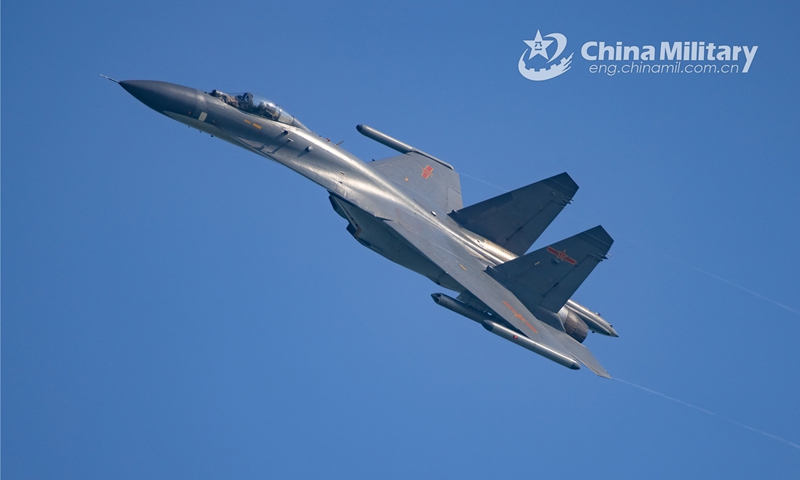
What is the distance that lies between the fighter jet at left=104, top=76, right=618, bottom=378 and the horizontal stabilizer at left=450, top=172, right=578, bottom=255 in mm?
33

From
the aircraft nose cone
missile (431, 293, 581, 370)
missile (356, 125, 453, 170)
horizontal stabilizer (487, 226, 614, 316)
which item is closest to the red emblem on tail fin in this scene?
horizontal stabilizer (487, 226, 614, 316)

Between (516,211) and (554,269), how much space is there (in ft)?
8.61

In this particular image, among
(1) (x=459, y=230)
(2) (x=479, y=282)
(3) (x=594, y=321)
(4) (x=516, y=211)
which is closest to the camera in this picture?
(2) (x=479, y=282)

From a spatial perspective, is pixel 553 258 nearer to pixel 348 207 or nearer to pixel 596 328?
pixel 596 328

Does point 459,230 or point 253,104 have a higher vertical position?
point 253,104

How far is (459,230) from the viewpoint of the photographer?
28.0 metres

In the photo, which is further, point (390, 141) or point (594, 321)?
point (390, 141)

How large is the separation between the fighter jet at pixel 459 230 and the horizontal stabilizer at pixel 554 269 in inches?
1.2

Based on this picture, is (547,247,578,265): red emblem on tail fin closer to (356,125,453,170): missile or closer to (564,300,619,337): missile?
(564,300,619,337): missile

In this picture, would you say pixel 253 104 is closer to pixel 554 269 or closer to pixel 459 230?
pixel 459 230

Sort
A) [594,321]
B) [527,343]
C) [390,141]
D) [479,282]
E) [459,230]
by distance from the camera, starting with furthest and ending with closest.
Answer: [390,141] → [459,230] → [594,321] → [479,282] → [527,343]

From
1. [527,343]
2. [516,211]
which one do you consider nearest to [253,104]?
[516,211]

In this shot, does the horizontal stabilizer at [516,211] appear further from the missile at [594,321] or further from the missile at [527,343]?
the missile at [527,343]

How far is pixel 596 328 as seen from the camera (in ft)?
90.3
